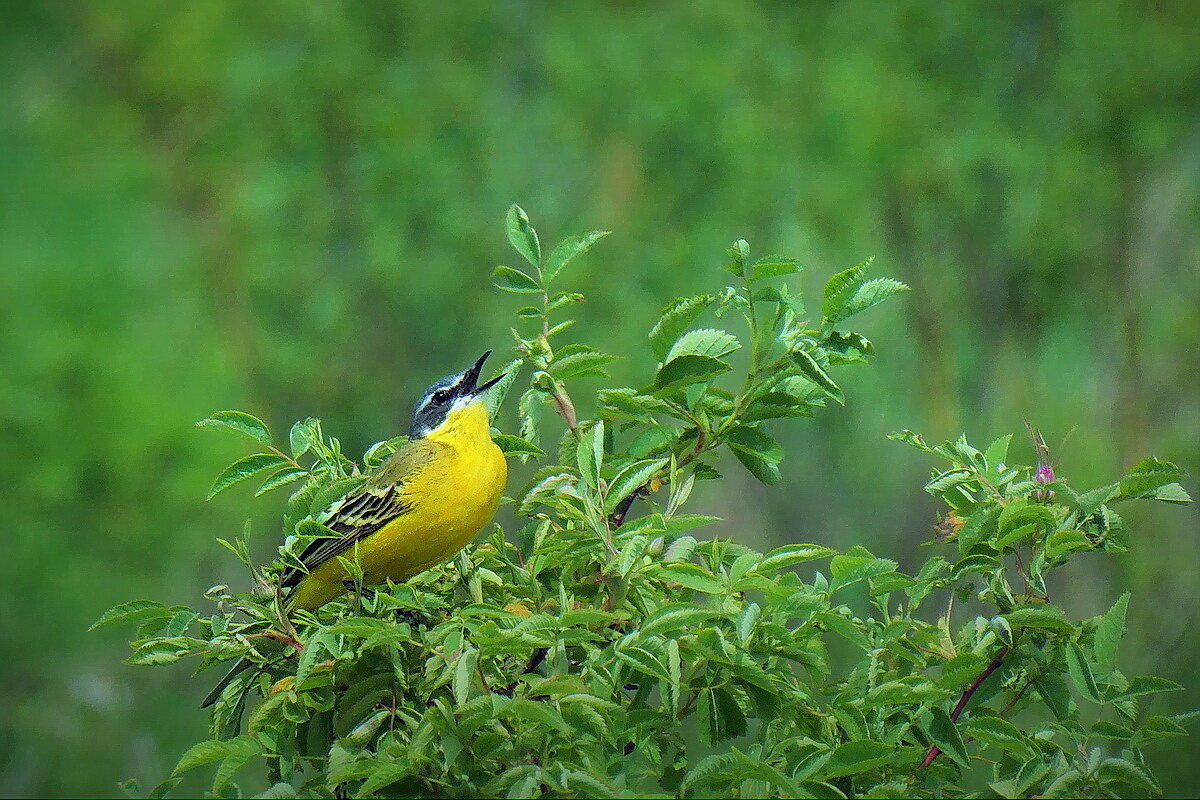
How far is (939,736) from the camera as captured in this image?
5.74 ft

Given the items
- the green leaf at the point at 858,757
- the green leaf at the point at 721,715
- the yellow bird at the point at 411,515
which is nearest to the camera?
the green leaf at the point at 858,757

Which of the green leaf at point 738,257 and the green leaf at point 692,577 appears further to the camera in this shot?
the green leaf at point 738,257

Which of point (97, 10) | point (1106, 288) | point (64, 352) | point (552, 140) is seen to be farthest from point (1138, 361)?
point (97, 10)

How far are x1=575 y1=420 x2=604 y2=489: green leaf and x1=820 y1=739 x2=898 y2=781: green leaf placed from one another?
20.1 inches

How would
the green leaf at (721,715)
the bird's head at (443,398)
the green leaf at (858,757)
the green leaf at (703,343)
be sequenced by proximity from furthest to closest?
1. the bird's head at (443,398)
2. the green leaf at (703,343)
3. the green leaf at (721,715)
4. the green leaf at (858,757)

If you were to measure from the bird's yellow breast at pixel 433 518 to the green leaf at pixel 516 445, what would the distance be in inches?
15.0

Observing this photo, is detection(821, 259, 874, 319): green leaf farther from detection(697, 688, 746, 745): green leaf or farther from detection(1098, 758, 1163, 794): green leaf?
detection(1098, 758, 1163, 794): green leaf

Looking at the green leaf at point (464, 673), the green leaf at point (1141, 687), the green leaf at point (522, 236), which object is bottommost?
the green leaf at point (1141, 687)

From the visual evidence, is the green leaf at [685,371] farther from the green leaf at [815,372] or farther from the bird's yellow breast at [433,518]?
the bird's yellow breast at [433,518]

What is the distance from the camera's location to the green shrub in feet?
5.15

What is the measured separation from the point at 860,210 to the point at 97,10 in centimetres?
851

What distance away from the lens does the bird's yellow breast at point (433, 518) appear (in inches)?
95.3

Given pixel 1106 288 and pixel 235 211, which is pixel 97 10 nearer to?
pixel 235 211

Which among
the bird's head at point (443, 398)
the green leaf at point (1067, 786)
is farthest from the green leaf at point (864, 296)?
the bird's head at point (443, 398)
